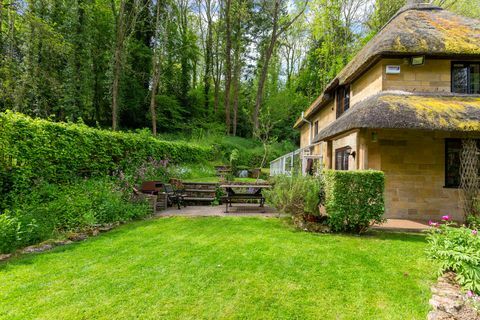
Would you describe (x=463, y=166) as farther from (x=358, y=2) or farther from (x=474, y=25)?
(x=358, y=2)

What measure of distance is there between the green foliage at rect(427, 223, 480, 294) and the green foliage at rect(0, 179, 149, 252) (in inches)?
262

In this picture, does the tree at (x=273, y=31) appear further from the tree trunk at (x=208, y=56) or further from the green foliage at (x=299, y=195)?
the green foliage at (x=299, y=195)

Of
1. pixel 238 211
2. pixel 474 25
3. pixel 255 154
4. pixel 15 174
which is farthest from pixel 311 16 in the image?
pixel 15 174

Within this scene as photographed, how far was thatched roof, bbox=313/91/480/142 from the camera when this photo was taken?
6.62m

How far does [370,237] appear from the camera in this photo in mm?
5598

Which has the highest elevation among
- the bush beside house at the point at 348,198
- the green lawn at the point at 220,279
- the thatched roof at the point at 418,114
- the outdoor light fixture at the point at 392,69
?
the outdoor light fixture at the point at 392,69

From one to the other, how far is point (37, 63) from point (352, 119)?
1622 cm

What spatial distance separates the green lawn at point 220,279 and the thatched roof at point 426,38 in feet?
19.6

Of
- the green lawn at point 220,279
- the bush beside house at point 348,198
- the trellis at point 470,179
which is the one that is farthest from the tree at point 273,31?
the green lawn at point 220,279

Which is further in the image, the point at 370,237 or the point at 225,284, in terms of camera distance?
the point at 370,237

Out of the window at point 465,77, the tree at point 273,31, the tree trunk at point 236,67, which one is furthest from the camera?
the tree trunk at point 236,67

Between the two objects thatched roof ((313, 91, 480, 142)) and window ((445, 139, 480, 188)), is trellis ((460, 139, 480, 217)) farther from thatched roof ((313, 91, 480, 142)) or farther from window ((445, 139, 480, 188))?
window ((445, 139, 480, 188))

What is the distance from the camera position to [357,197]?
5641mm

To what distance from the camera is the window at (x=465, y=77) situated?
8328 mm
